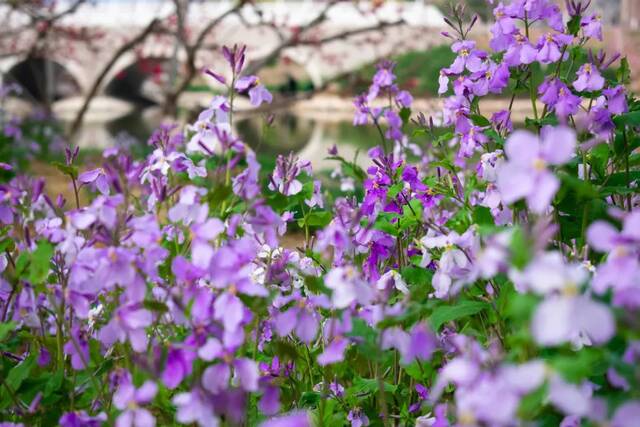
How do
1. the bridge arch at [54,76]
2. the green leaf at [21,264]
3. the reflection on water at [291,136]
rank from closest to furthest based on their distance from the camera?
the green leaf at [21,264]
the reflection on water at [291,136]
the bridge arch at [54,76]

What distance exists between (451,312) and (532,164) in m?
0.48

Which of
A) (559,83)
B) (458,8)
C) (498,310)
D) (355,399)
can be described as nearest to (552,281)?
(498,310)

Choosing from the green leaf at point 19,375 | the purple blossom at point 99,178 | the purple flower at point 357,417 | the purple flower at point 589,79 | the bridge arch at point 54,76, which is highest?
the purple flower at point 589,79

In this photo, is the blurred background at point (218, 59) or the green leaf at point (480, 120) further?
the blurred background at point (218, 59)

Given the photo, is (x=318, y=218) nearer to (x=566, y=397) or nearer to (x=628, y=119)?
(x=628, y=119)

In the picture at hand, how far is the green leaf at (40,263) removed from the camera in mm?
1014

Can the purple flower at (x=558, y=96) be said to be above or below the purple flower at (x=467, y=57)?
below

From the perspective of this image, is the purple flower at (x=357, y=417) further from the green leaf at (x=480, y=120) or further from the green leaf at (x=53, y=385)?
the green leaf at (x=480, y=120)

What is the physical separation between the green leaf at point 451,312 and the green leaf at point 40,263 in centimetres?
56

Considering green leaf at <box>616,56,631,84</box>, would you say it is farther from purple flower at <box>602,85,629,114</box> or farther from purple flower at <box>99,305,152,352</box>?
purple flower at <box>99,305,152,352</box>

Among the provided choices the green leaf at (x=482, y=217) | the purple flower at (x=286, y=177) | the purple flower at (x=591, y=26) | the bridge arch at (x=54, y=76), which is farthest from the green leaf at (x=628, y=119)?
the bridge arch at (x=54, y=76)

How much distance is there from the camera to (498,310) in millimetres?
1233

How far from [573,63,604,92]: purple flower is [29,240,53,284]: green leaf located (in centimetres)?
99

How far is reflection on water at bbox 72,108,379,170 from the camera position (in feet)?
25.9
